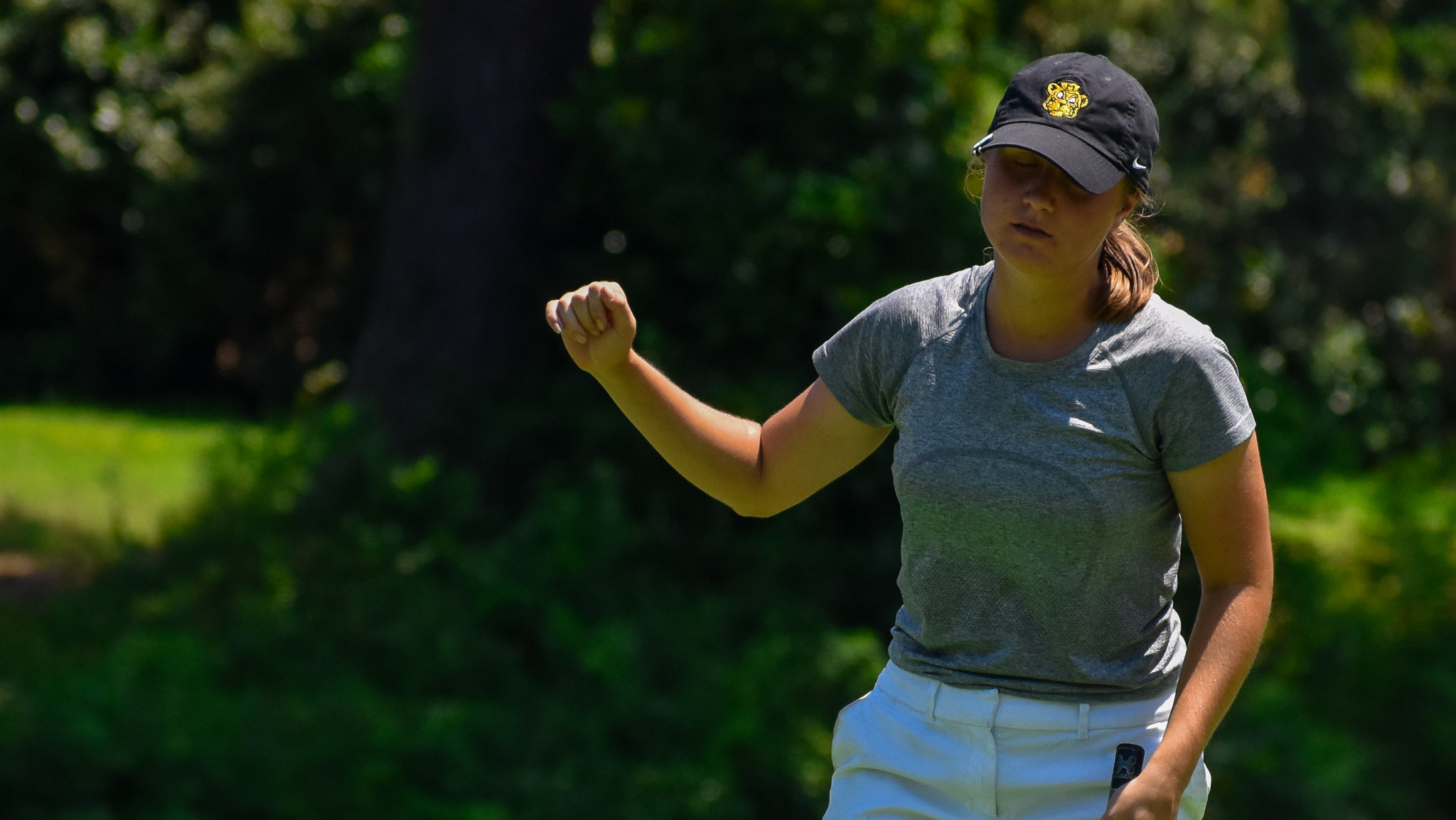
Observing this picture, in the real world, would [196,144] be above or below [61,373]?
above

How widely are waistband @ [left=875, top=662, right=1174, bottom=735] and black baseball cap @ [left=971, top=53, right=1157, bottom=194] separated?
710mm

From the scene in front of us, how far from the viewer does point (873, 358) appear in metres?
2.33

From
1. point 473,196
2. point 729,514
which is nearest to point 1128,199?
point 729,514

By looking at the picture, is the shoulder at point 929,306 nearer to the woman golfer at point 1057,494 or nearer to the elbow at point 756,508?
the woman golfer at point 1057,494

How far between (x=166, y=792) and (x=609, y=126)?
330cm

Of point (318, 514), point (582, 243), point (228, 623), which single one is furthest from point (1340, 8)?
point (228, 623)

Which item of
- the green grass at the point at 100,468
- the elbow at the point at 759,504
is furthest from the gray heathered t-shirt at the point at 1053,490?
the green grass at the point at 100,468

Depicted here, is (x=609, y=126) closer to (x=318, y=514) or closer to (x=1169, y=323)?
(x=318, y=514)

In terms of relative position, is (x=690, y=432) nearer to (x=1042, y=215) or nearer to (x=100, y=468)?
(x=1042, y=215)

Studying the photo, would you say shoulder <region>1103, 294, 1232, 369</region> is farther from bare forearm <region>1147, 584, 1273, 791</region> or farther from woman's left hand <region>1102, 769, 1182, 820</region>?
woman's left hand <region>1102, 769, 1182, 820</region>

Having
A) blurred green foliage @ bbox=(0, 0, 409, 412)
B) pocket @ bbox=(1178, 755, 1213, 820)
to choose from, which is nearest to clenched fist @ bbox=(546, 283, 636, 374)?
pocket @ bbox=(1178, 755, 1213, 820)

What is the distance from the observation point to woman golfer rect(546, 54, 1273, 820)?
6.85 ft

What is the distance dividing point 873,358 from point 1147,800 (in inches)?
28.7

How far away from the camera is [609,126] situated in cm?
675
